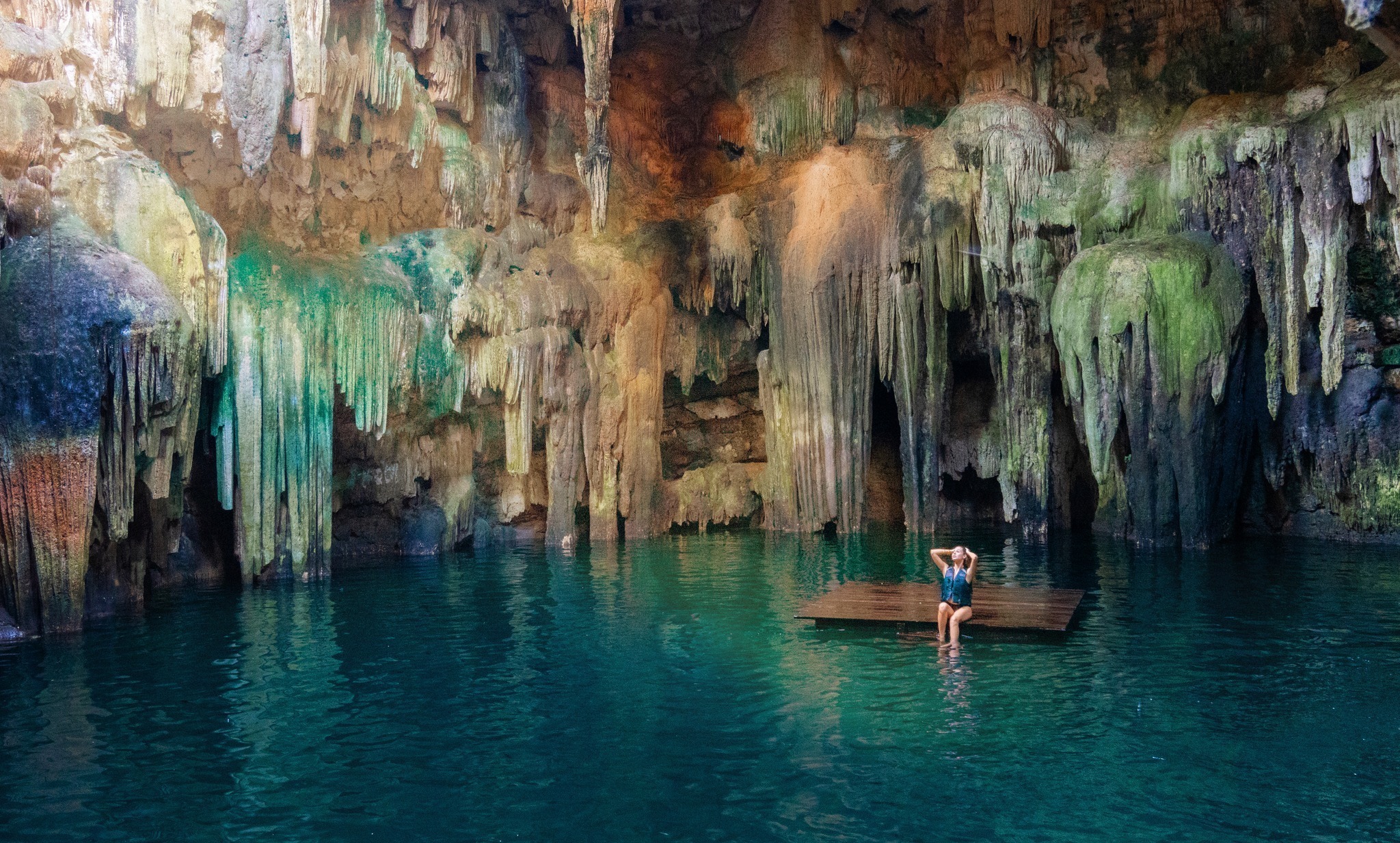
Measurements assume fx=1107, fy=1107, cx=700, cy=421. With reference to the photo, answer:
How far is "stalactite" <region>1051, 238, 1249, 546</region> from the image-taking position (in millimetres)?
15680

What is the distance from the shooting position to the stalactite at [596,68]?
18.1 m

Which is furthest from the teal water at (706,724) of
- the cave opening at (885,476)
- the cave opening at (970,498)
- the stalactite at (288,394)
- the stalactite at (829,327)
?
the cave opening at (885,476)

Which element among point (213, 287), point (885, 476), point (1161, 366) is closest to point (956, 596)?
point (1161, 366)

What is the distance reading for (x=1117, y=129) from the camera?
20141 millimetres

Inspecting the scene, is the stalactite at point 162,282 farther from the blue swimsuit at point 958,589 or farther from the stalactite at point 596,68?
the blue swimsuit at point 958,589

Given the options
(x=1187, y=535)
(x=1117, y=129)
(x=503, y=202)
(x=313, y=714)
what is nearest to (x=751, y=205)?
(x=503, y=202)

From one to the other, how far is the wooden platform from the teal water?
1.17ft

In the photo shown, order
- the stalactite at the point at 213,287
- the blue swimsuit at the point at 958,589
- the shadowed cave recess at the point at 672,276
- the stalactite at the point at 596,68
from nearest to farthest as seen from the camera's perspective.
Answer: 1. the blue swimsuit at the point at 958,589
2. the shadowed cave recess at the point at 672,276
3. the stalactite at the point at 213,287
4. the stalactite at the point at 596,68

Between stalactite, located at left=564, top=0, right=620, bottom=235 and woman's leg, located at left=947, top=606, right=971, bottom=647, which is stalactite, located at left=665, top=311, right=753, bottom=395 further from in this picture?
woman's leg, located at left=947, top=606, right=971, bottom=647

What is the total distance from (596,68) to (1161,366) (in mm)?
10030

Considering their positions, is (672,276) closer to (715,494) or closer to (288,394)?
(715,494)

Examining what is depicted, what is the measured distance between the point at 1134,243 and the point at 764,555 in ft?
24.2

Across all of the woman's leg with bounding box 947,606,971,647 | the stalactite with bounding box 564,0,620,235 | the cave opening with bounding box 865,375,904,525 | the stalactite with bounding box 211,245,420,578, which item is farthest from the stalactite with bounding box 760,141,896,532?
the woman's leg with bounding box 947,606,971,647

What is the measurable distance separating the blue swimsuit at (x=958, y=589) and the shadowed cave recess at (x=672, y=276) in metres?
7.21
